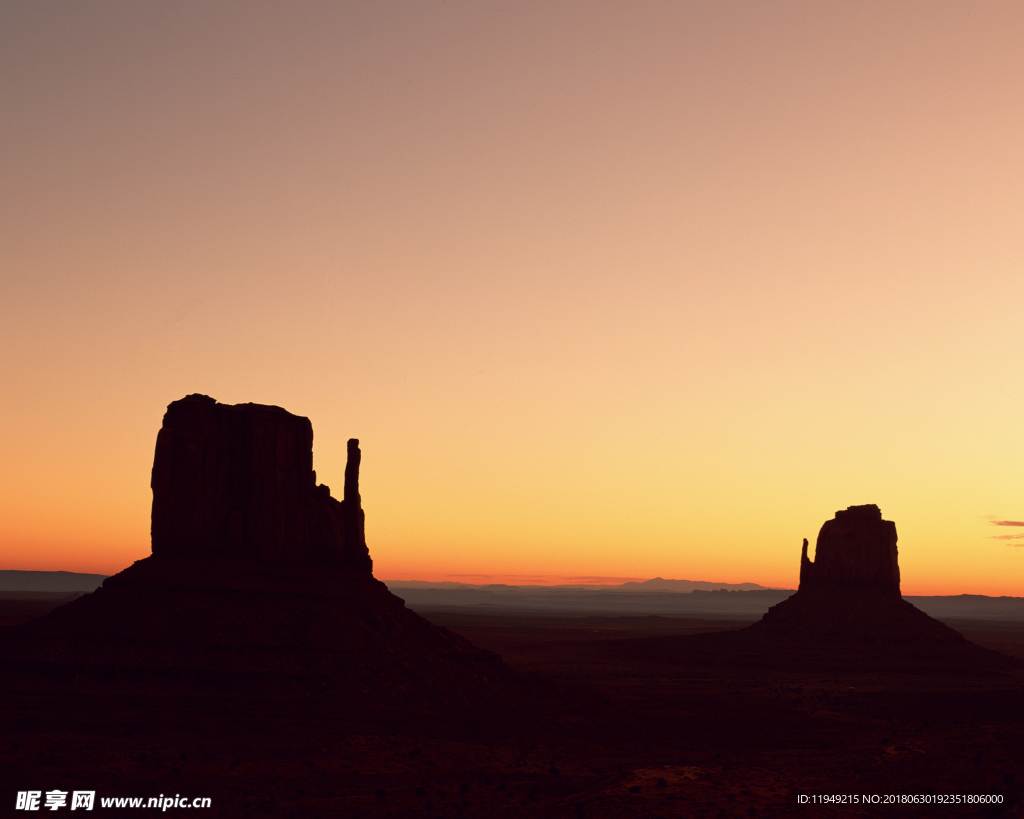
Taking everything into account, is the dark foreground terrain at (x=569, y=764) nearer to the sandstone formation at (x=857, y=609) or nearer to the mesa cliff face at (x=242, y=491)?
the mesa cliff face at (x=242, y=491)

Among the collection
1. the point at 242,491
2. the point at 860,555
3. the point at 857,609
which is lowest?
the point at 857,609

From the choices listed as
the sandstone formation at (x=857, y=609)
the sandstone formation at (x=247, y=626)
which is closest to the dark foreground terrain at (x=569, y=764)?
the sandstone formation at (x=247, y=626)

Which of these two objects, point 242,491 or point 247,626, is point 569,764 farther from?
point 242,491

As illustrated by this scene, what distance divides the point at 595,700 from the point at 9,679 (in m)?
32.2

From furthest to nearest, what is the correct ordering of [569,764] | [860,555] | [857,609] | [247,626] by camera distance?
[860,555]
[857,609]
[247,626]
[569,764]

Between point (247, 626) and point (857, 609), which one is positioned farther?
point (857, 609)

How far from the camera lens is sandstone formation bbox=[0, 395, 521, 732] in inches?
1753

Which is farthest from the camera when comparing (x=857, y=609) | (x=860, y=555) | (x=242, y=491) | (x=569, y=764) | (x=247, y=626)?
(x=860, y=555)

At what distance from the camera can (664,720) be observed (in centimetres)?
5519

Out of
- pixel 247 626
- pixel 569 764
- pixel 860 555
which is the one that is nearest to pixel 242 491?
pixel 247 626

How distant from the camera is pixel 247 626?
49.2 metres

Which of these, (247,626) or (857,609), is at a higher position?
(247,626)

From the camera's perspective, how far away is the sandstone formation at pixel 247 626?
1753 inches

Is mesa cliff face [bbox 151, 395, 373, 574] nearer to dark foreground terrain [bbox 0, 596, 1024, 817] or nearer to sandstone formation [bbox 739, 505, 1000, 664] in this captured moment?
dark foreground terrain [bbox 0, 596, 1024, 817]
